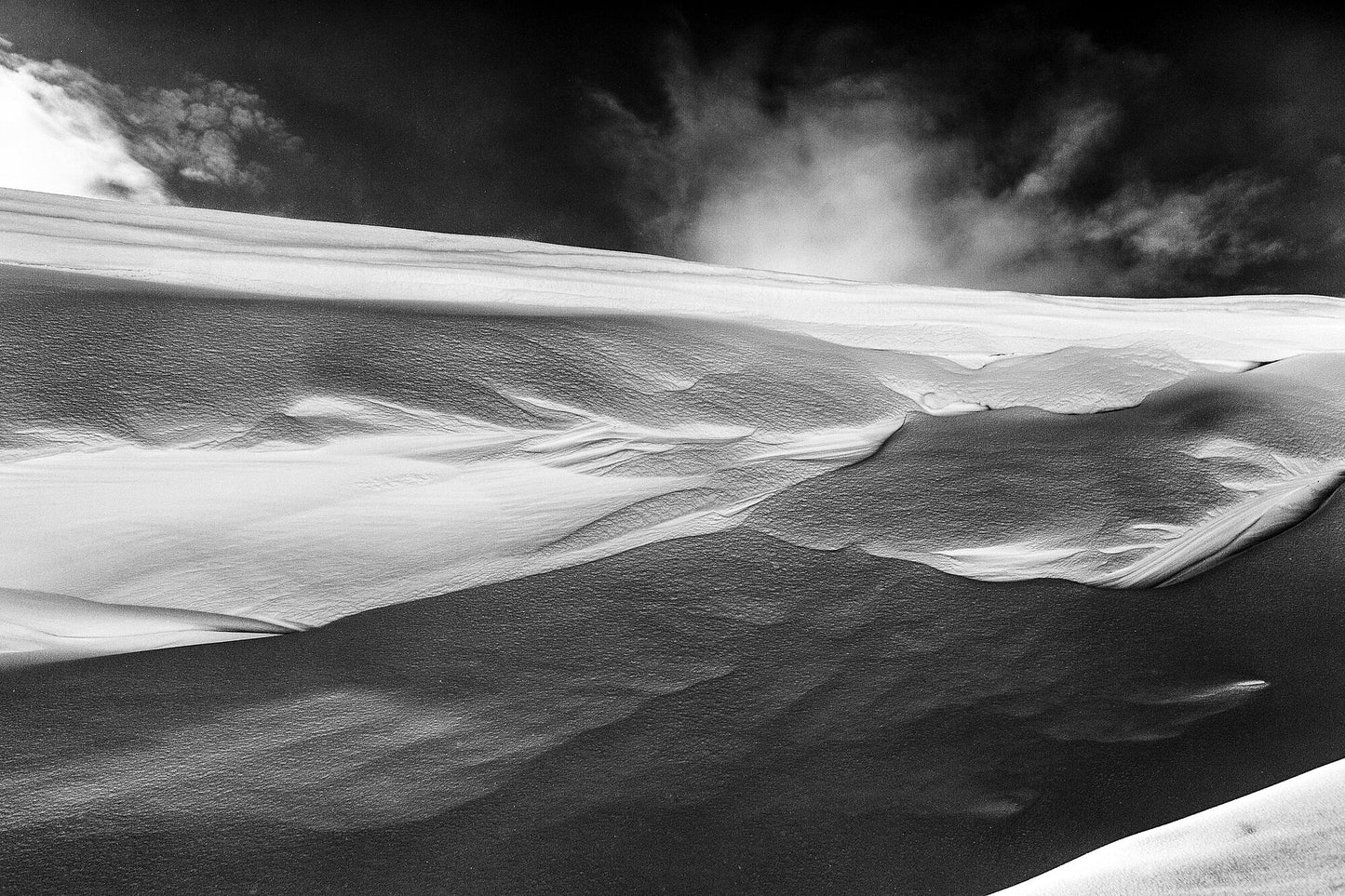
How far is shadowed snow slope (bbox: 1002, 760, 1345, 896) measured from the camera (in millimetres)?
625

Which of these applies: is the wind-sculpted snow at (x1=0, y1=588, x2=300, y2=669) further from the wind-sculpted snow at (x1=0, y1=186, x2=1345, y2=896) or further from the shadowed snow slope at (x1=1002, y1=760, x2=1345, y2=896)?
the shadowed snow slope at (x1=1002, y1=760, x2=1345, y2=896)

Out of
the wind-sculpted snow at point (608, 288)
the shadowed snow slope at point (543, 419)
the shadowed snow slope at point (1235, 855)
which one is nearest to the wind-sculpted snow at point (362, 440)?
the shadowed snow slope at point (543, 419)

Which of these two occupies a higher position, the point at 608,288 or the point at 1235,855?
the point at 608,288

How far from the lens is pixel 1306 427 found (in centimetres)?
126

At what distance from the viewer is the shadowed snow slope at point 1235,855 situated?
63cm

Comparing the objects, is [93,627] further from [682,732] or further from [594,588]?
[682,732]

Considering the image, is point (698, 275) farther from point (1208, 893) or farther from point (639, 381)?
point (1208, 893)

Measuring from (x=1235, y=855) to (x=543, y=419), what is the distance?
0.96 m

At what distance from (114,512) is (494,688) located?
57cm

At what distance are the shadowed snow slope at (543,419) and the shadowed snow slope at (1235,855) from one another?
14.3 inches

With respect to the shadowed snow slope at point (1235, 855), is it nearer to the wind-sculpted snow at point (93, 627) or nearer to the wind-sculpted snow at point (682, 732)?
the wind-sculpted snow at point (682, 732)

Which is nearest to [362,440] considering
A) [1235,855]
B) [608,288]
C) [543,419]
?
[543,419]

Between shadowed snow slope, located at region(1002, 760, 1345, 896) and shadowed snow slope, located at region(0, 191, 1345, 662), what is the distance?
36cm

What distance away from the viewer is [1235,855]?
0.66m
